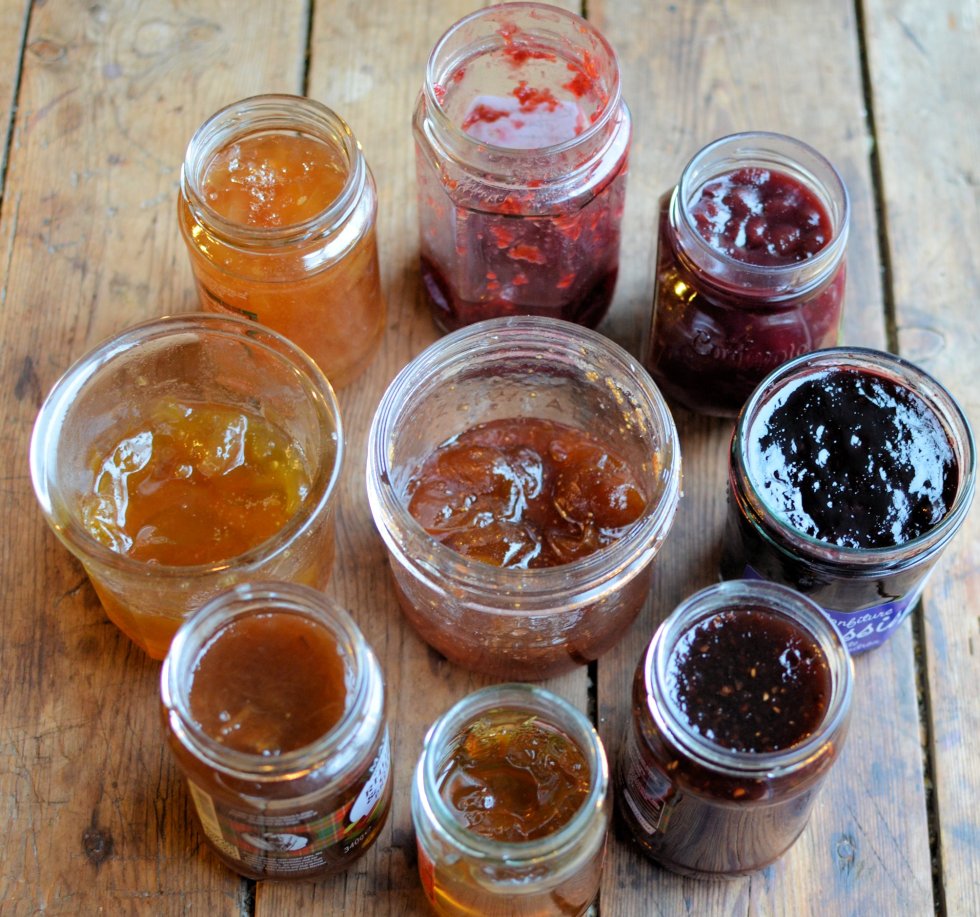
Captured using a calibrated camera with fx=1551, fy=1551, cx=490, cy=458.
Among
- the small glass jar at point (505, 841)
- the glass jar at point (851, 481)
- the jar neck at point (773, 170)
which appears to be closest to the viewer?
the small glass jar at point (505, 841)

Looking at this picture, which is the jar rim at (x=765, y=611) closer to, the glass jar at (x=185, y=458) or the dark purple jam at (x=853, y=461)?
the dark purple jam at (x=853, y=461)

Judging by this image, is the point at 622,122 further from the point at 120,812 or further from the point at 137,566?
the point at 120,812

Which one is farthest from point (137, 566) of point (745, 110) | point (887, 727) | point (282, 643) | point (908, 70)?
point (908, 70)

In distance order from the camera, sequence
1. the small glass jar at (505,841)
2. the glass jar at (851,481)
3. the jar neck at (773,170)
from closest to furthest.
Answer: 1. the small glass jar at (505,841)
2. the glass jar at (851,481)
3. the jar neck at (773,170)

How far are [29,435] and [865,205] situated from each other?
4.00ft

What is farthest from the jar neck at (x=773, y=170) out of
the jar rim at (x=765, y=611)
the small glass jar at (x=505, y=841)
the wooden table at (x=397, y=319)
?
the small glass jar at (x=505, y=841)

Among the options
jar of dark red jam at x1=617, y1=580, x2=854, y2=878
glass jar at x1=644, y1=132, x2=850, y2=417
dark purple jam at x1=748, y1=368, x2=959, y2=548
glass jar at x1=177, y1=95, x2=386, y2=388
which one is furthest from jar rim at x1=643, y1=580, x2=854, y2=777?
glass jar at x1=177, y1=95, x2=386, y2=388

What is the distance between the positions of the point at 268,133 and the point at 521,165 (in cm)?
37

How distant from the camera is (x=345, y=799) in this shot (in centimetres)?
169

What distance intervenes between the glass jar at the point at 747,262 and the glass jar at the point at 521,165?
0.10 metres

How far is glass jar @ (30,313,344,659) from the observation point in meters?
1.81

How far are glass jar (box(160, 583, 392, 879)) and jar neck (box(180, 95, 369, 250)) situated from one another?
0.45 m

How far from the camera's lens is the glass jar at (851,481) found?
1765 millimetres

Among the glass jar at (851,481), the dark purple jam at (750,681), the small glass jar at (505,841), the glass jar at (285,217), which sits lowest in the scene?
the small glass jar at (505,841)
